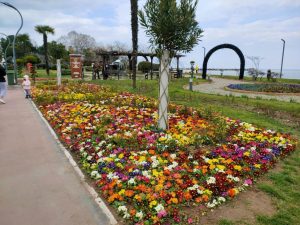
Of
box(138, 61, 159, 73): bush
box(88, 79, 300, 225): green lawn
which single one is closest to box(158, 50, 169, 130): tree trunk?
box(88, 79, 300, 225): green lawn

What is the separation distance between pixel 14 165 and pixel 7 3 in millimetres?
21092

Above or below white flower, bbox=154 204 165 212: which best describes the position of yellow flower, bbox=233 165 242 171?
above

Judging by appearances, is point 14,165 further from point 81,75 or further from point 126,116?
point 81,75

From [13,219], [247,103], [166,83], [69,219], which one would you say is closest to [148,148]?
[166,83]

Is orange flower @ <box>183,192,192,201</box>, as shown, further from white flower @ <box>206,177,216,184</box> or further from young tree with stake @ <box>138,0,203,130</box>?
young tree with stake @ <box>138,0,203,130</box>

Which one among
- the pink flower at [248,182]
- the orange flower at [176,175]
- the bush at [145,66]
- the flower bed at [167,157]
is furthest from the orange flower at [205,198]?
the bush at [145,66]

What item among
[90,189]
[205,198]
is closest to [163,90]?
[90,189]

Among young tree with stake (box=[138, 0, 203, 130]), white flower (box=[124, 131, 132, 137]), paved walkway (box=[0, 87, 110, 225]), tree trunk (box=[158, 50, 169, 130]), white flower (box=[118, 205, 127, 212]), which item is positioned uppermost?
young tree with stake (box=[138, 0, 203, 130])

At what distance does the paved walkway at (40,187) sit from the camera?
12.8ft

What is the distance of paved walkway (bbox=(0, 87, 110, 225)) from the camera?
3914mm

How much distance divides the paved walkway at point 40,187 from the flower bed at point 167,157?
37 centimetres

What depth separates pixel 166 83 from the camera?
7.43 meters

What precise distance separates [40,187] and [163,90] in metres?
3.97

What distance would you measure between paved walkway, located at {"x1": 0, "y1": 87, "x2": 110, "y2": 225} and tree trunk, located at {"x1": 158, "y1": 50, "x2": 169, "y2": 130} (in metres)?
2.75
